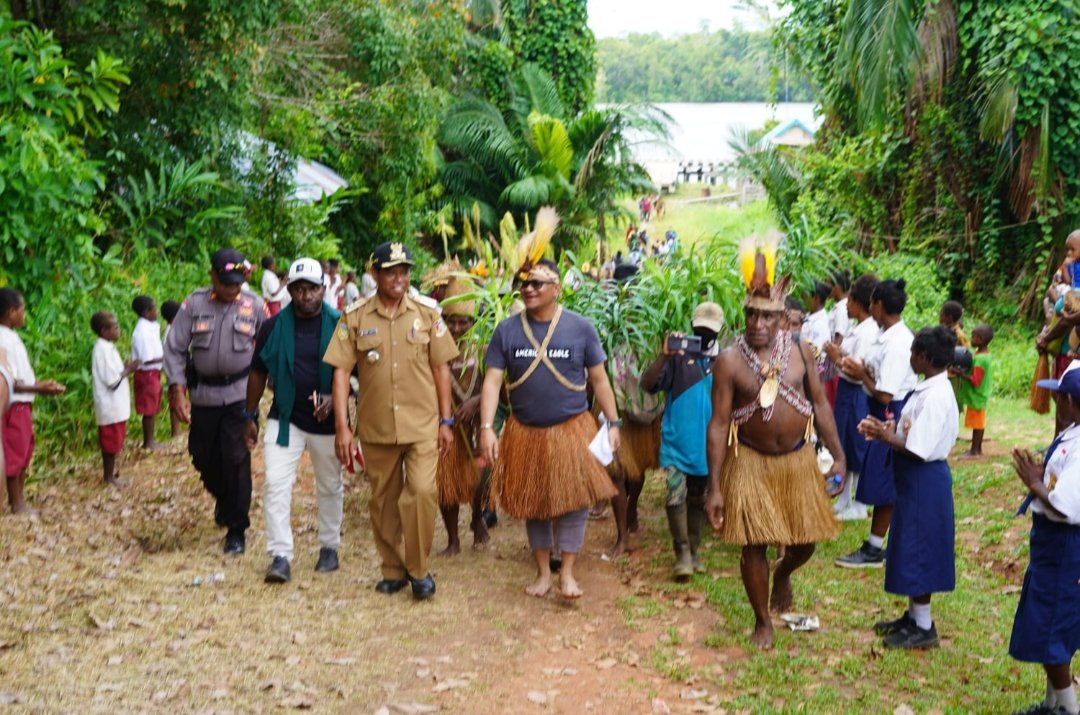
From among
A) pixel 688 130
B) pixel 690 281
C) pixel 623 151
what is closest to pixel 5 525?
pixel 690 281

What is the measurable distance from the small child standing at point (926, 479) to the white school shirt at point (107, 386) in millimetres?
5956

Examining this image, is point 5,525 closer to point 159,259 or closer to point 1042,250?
point 159,259

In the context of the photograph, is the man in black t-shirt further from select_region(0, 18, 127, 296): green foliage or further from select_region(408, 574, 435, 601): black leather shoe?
select_region(0, 18, 127, 296): green foliage

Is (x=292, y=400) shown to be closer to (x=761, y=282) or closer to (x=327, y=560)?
(x=327, y=560)

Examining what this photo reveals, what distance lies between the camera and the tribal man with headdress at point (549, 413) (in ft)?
19.8

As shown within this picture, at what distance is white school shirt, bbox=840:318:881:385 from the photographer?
7.26 m

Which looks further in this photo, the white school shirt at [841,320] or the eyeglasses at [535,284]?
the white school shirt at [841,320]

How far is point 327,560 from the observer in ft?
21.6

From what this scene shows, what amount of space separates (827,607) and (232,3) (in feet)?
27.1

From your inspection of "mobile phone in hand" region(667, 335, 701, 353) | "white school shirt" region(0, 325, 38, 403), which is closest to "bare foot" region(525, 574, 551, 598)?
"mobile phone in hand" region(667, 335, 701, 353)

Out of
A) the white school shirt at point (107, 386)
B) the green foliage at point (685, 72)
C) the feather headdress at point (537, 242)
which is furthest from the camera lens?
the green foliage at point (685, 72)

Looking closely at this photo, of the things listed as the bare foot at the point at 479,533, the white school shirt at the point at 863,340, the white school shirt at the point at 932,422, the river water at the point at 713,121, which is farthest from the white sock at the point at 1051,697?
the river water at the point at 713,121

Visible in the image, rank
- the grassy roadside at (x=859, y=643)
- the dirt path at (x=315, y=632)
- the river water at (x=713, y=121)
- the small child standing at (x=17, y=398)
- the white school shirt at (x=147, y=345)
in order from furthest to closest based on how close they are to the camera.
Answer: the river water at (x=713, y=121) < the white school shirt at (x=147, y=345) < the small child standing at (x=17, y=398) < the grassy roadside at (x=859, y=643) < the dirt path at (x=315, y=632)

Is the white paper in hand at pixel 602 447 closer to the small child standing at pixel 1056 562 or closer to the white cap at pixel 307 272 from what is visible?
the white cap at pixel 307 272
